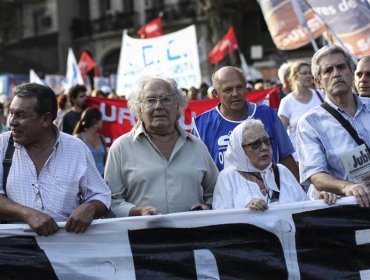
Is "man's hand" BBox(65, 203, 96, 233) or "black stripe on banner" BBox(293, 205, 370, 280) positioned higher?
"man's hand" BBox(65, 203, 96, 233)

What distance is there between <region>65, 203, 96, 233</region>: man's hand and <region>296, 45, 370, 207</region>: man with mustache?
1.24m

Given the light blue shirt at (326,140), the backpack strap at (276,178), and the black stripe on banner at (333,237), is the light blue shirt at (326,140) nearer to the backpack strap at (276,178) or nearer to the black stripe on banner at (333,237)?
the backpack strap at (276,178)

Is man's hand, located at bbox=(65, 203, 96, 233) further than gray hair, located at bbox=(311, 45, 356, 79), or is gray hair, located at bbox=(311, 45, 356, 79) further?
gray hair, located at bbox=(311, 45, 356, 79)

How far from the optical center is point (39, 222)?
3.45 m

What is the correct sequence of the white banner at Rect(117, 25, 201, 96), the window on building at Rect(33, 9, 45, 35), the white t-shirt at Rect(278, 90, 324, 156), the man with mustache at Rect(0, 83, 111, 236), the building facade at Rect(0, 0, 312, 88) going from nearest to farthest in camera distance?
the man with mustache at Rect(0, 83, 111, 236) < the white t-shirt at Rect(278, 90, 324, 156) < the white banner at Rect(117, 25, 201, 96) < the building facade at Rect(0, 0, 312, 88) < the window on building at Rect(33, 9, 45, 35)

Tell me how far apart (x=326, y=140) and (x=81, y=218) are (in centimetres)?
144

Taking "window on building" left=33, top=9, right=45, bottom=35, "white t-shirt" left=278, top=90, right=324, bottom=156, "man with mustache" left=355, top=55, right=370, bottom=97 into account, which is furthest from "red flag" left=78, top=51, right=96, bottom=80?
"window on building" left=33, top=9, right=45, bottom=35

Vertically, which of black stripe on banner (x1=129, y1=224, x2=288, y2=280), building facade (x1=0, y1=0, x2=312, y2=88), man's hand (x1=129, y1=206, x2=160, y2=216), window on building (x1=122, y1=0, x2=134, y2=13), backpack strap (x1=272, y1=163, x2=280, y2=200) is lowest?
black stripe on banner (x1=129, y1=224, x2=288, y2=280)

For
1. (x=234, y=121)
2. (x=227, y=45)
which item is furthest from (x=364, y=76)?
(x=227, y=45)

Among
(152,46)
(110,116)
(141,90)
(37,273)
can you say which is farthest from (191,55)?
(37,273)

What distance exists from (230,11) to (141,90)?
25.3 m

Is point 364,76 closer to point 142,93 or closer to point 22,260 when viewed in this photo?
point 142,93

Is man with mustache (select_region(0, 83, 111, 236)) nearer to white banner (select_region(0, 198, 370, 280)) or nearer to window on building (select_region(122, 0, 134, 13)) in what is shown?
white banner (select_region(0, 198, 370, 280))

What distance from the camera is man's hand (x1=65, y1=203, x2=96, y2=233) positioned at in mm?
3525
